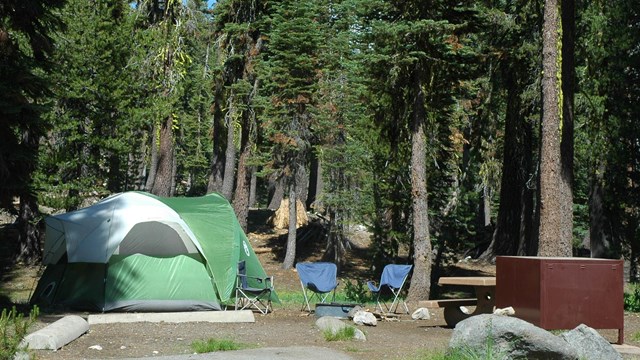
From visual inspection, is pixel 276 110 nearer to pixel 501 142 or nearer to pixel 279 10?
pixel 279 10

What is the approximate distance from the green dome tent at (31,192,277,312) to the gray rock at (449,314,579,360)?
716cm

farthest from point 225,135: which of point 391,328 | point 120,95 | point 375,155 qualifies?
point 391,328

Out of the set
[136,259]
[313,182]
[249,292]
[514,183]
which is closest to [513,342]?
[249,292]

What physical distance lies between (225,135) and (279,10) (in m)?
8.07

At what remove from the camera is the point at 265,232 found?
31.1 meters

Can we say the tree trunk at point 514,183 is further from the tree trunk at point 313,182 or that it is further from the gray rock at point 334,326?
the gray rock at point 334,326

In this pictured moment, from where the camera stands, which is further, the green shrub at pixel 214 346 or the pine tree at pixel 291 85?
the pine tree at pixel 291 85

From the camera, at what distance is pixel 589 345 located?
844 centimetres

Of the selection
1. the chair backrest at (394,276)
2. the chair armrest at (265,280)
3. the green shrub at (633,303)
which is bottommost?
the green shrub at (633,303)

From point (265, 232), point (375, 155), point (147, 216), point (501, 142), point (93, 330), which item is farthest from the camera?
point (265, 232)

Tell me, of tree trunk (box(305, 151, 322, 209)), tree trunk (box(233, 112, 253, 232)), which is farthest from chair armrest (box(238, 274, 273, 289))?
tree trunk (box(305, 151, 322, 209))

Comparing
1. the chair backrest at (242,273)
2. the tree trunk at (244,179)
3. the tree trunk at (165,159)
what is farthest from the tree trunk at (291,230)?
the chair backrest at (242,273)

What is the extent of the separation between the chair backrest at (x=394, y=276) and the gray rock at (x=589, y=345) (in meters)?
6.07

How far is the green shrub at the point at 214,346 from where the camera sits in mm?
9406
